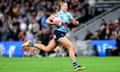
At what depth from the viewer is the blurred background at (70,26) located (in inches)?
1131

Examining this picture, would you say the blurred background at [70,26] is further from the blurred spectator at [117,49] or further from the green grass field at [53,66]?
the green grass field at [53,66]

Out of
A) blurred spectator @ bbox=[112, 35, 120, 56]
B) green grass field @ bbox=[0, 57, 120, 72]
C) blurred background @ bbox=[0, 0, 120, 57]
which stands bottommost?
green grass field @ bbox=[0, 57, 120, 72]

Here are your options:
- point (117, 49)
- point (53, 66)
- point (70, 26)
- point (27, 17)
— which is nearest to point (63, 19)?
point (53, 66)

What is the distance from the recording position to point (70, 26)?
108 feet

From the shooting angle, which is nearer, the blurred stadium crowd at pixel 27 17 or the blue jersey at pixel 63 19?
the blue jersey at pixel 63 19

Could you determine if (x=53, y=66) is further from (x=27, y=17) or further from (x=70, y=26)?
(x=27, y=17)

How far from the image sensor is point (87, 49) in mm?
28766

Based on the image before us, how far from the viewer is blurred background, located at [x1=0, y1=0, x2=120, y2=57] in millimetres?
28719

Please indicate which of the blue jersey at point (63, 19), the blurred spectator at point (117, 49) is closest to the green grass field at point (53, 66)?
the blue jersey at point (63, 19)

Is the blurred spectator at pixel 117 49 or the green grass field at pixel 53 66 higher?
the blurred spectator at pixel 117 49

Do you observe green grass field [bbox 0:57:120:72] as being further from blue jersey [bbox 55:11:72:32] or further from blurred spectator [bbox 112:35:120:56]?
blurred spectator [bbox 112:35:120:56]

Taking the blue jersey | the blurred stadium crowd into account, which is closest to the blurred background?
the blurred stadium crowd

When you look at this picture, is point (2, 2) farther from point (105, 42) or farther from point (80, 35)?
point (105, 42)

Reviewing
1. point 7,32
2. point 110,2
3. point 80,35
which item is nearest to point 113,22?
point 80,35
